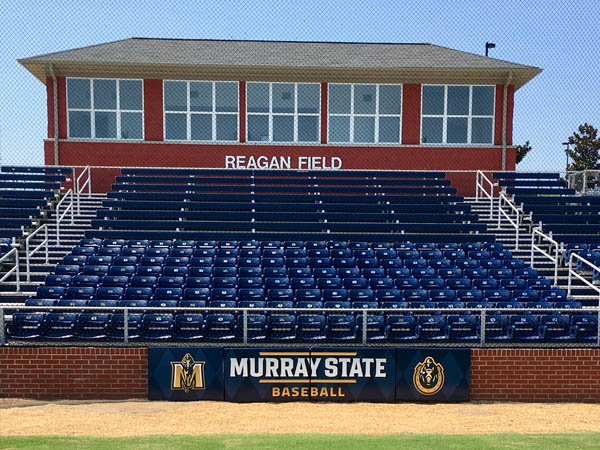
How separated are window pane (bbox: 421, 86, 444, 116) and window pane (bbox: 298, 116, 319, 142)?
4.51 m

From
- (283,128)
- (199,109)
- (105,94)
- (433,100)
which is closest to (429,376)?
(283,128)

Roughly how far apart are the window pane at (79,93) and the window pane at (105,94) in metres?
0.31

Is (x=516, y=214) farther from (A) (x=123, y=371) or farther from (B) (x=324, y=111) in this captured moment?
(A) (x=123, y=371)

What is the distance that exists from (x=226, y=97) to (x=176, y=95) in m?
2.03

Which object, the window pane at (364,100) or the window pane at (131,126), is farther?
the window pane at (364,100)

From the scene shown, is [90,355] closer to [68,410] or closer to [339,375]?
[68,410]

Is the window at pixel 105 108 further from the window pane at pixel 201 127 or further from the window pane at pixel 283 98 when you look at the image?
the window pane at pixel 283 98

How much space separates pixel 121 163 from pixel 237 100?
211 inches

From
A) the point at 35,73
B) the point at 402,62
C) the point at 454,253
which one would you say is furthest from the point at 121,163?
the point at 454,253

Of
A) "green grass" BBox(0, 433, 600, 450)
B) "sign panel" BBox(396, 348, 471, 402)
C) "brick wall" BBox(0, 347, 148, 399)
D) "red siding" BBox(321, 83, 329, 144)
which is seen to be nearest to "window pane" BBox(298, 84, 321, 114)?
"red siding" BBox(321, 83, 329, 144)

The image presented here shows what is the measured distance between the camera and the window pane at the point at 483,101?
72.0ft

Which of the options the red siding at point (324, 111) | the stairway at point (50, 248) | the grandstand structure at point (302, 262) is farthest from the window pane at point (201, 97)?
the stairway at point (50, 248)

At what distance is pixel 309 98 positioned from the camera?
2172 cm

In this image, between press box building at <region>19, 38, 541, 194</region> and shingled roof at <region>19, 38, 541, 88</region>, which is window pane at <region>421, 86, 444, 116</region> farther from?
shingled roof at <region>19, 38, 541, 88</region>
